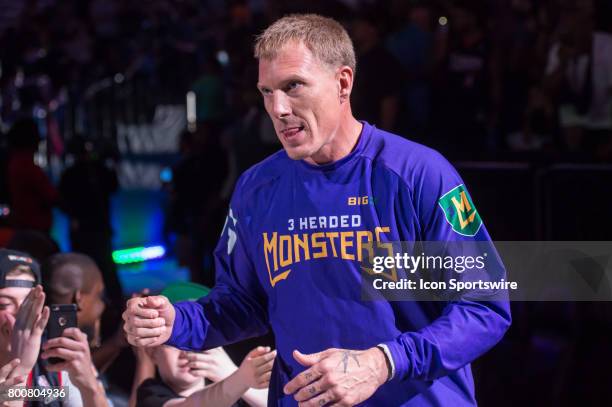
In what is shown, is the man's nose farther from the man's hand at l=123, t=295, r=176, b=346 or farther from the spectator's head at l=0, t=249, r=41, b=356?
the spectator's head at l=0, t=249, r=41, b=356

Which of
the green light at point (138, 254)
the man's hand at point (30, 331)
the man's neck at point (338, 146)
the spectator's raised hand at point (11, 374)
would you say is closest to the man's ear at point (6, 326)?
the man's hand at point (30, 331)

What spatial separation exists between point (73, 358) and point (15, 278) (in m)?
0.62

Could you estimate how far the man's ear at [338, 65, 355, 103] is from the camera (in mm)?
2617

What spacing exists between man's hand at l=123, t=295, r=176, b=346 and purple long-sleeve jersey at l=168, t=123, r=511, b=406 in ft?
0.17

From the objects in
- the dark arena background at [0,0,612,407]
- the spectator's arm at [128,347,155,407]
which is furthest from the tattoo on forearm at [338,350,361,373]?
the dark arena background at [0,0,612,407]

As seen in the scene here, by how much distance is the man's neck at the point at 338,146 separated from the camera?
2.66 metres

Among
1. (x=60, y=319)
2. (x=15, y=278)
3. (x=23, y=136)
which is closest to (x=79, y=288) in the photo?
(x=15, y=278)

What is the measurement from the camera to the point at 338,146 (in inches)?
105

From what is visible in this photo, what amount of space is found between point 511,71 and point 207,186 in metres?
2.55

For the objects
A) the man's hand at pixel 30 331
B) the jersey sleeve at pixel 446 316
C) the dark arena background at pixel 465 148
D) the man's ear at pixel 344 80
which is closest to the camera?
the jersey sleeve at pixel 446 316

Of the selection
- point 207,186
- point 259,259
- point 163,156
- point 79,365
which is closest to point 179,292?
point 79,365

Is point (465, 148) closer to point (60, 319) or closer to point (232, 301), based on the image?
point (60, 319)

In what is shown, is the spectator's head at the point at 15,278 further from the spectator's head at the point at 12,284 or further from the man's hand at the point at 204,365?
the man's hand at the point at 204,365

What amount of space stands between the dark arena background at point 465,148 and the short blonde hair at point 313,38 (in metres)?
2.37
